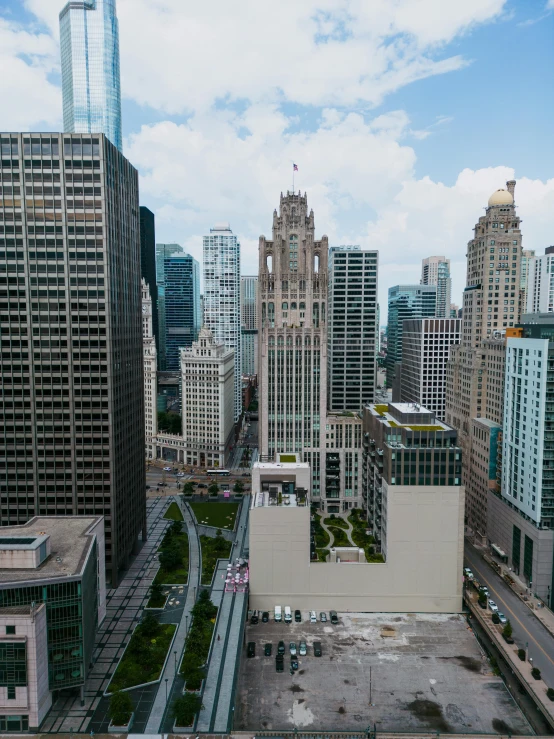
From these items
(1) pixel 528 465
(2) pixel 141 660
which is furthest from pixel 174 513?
(1) pixel 528 465

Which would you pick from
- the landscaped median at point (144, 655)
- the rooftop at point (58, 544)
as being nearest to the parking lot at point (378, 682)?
the landscaped median at point (144, 655)

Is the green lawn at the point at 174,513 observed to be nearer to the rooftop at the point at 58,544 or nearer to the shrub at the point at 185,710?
the rooftop at the point at 58,544

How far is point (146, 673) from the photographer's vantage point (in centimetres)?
8544

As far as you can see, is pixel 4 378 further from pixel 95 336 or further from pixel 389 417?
pixel 389 417

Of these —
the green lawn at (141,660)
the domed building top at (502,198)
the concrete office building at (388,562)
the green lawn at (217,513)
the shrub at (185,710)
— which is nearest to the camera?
the shrub at (185,710)

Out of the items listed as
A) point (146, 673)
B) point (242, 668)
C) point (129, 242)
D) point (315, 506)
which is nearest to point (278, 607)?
Answer: point (242, 668)

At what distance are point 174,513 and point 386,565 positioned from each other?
248 ft

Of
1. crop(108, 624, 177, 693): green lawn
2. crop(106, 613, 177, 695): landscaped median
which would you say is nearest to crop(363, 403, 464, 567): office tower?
crop(106, 613, 177, 695): landscaped median

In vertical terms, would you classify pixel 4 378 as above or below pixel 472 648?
above

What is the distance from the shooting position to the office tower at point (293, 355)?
15900 centimetres

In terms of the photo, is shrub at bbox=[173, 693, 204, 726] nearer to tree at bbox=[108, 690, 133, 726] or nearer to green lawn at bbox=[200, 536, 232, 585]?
tree at bbox=[108, 690, 133, 726]

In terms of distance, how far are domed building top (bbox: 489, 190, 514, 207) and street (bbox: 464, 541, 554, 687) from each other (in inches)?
3957

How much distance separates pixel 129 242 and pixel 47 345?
3236cm

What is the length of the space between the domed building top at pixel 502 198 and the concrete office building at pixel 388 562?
8870cm
